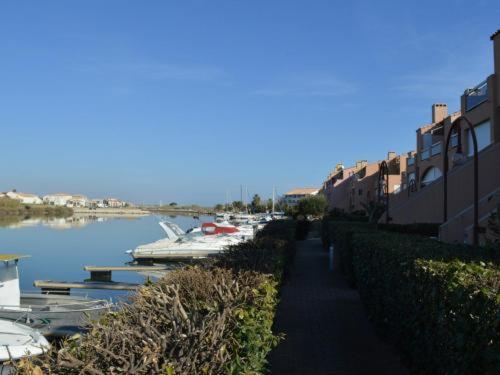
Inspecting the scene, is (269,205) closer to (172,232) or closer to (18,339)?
(172,232)

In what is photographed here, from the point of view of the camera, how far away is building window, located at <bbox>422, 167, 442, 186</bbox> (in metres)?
33.3

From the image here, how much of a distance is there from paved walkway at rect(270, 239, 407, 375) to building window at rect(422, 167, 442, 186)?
22.6 metres

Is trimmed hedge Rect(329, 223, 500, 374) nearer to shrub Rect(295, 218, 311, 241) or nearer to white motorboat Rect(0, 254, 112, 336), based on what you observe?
white motorboat Rect(0, 254, 112, 336)

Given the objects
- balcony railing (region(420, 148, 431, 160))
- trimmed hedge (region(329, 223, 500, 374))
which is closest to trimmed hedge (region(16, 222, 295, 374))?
trimmed hedge (region(329, 223, 500, 374))

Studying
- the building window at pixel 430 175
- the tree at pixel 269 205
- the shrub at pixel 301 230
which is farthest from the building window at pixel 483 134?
the tree at pixel 269 205

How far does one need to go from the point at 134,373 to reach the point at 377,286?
5.53 m

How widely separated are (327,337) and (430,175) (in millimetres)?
29197

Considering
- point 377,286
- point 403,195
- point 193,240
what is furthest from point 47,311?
point 403,195

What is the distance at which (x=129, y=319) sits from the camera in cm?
358

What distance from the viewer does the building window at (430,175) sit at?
33.3 metres

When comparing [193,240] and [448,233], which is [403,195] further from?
[448,233]

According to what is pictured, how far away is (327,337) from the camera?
7984 millimetres

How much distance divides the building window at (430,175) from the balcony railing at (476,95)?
8713 mm

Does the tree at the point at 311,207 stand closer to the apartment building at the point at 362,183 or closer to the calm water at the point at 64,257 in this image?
the apartment building at the point at 362,183
